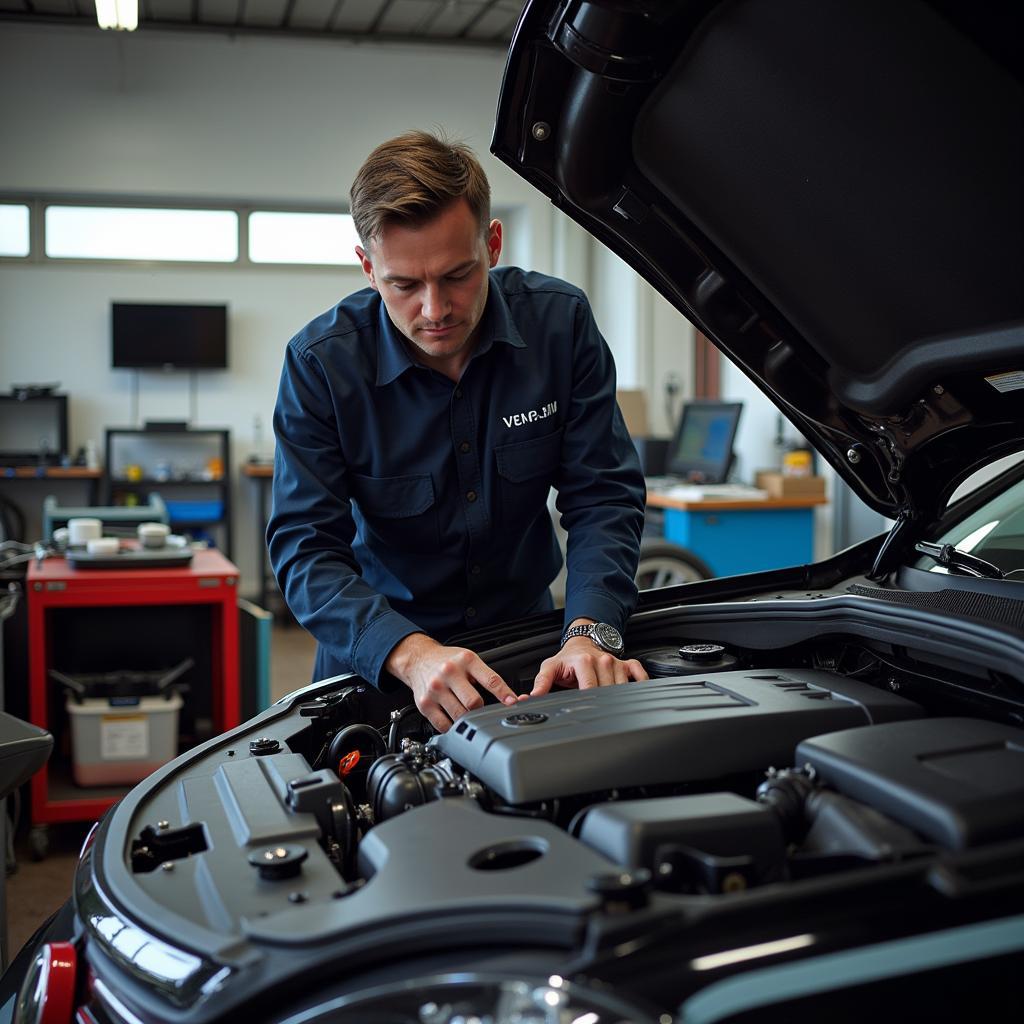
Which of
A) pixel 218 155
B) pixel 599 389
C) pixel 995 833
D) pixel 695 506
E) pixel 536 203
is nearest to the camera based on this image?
pixel 995 833

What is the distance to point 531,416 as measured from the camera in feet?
5.95

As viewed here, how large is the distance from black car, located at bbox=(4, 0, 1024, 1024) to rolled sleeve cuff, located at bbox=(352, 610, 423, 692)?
44mm

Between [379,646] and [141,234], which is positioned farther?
[141,234]

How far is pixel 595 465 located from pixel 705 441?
13.1 ft

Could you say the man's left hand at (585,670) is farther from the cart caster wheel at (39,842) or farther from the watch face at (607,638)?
the cart caster wheel at (39,842)

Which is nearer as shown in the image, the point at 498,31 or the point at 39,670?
the point at 39,670

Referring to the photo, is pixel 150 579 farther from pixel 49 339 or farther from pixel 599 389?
pixel 49 339

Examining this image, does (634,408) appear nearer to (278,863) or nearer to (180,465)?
(180,465)

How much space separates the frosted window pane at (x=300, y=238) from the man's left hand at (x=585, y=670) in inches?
279

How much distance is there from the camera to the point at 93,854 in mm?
1062

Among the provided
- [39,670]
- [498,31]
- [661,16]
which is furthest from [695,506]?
[498,31]

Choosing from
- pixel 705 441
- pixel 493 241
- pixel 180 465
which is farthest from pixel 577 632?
pixel 180 465

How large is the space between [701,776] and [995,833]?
29 centimetres

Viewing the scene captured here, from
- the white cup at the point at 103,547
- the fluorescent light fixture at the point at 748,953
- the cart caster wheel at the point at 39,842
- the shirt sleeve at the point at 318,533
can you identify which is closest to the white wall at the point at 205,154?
the white cup at the point at 103,547
